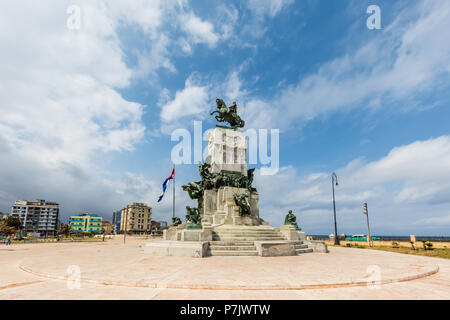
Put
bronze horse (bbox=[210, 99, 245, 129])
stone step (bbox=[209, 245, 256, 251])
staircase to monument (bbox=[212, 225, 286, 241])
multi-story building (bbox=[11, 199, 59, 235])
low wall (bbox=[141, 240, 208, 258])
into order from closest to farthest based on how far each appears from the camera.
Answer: low wall (bbox=[141, 240, 208, 258]) → stone step (bbox=[209, 245, 256, 251]) → staircase to monument (bbox=[212, 225, 286, 241]) → bronze horse (bbox=[210, 99, 245, 129]) → multi-story building (bbox=[11, 199, 59, 235])

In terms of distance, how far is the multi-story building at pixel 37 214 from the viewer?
11331 cm

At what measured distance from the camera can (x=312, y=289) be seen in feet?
21.1

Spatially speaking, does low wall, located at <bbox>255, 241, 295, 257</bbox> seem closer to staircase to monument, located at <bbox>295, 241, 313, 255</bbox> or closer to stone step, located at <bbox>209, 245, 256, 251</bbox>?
stone step, located at <bbox>209, 245, 256, 251</bbox>

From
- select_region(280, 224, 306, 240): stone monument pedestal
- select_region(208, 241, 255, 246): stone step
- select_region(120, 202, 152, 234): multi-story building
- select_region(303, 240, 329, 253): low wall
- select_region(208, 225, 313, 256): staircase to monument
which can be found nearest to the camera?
select_region(208, 225, 313, 256): staircase to monument

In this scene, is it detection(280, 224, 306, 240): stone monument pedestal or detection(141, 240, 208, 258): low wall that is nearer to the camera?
detection(141, 240, 208, 258): low wall

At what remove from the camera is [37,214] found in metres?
117

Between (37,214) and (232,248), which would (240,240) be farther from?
(37,214)

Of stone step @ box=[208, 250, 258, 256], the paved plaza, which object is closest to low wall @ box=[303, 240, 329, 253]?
stone step @ box=[208, 250, 258, 256]

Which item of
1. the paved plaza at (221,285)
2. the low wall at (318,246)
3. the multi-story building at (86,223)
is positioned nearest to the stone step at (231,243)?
the low wall at (318,246)

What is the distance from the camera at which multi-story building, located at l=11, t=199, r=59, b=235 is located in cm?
11331
